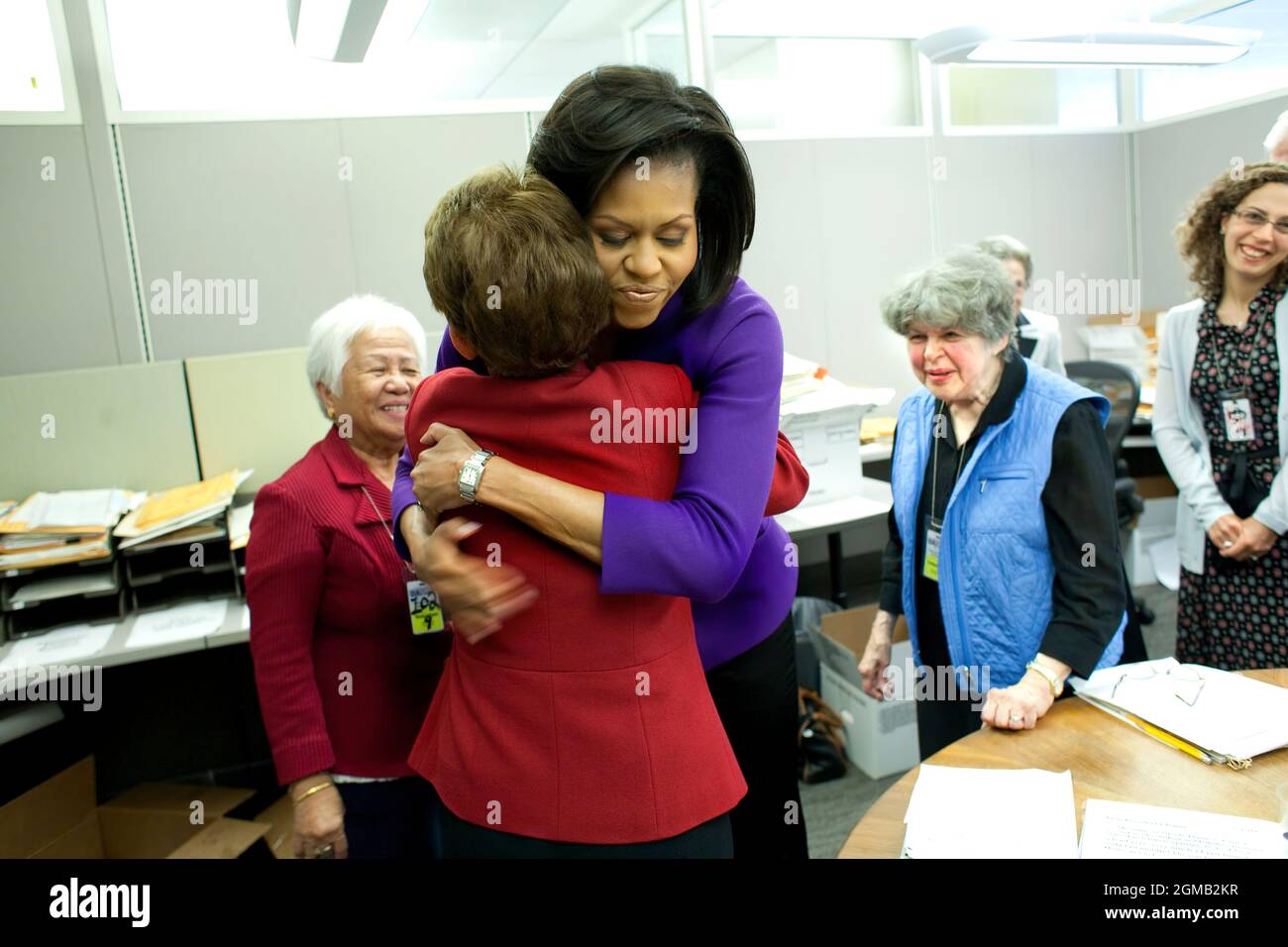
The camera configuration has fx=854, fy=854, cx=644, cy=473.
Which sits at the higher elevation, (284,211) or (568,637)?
(284,211)

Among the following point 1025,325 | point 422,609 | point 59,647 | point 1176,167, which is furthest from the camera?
point 1176,167

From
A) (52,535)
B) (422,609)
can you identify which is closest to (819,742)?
(422,609)

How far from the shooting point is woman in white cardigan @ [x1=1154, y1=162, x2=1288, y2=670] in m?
2.07

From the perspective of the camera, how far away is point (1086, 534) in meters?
1.39

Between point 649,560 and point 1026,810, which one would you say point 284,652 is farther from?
point 1026,810

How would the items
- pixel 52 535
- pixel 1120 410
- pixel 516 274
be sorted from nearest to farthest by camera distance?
pixel 516 274, pixel 52 535, pixel 1120 410

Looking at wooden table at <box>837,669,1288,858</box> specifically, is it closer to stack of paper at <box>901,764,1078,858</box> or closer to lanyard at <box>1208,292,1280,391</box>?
stack of paper at <box>901,764,1078,858</box>

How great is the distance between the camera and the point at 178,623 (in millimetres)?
2158

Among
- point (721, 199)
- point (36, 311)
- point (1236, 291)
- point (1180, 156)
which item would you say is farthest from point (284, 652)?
point (1180, 156)

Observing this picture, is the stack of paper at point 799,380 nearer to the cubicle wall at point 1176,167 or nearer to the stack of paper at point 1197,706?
the stack of paper at point 1197,706

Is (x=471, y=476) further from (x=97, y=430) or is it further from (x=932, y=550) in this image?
(x=97, y=430)

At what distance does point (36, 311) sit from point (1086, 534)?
295 centimetres

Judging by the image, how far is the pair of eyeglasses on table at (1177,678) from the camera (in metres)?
1.32

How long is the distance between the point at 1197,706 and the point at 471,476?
1.15 m
